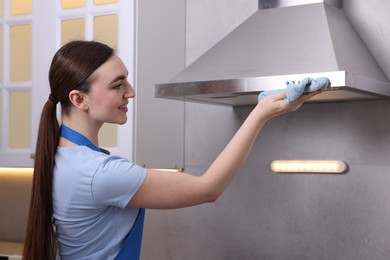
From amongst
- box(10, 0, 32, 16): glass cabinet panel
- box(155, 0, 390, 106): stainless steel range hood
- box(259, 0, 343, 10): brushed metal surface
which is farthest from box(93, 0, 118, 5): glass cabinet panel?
box(259, 0, 343, 10): brushed metal surface

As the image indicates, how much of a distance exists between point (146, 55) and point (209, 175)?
116 cm

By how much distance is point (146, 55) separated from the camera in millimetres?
2434

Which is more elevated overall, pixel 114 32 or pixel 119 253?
pixel 114 32

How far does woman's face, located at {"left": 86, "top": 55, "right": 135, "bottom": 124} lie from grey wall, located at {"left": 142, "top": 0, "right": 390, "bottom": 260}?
1.19 metres

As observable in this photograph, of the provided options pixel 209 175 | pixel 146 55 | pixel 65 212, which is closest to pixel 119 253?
pixel 65 212

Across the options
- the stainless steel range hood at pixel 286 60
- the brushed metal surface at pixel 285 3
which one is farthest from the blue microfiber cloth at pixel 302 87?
the brushed metal surface at pixel 285 3

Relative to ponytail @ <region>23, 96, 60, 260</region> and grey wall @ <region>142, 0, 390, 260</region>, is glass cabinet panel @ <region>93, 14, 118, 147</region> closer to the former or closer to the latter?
grey wall @ <region>142, 0, 390, 260</region>

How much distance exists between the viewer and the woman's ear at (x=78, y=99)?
1395 millimetres

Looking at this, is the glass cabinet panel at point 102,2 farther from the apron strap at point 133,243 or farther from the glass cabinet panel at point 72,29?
the apron strap at point 133,243

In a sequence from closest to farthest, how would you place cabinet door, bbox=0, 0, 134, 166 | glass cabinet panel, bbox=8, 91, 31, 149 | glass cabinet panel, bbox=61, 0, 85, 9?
1. cabinet door, bbox=0, 0, 134, 166
2. glass cabinet panel, bbox=61, 0, 85, 9
3. glass cabinet panel, bbox=8, 91, 31, 149

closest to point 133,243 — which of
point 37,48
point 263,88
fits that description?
point 263,88

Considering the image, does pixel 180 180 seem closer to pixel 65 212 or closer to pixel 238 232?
pixel 65 212

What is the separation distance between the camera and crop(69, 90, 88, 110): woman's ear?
140 cm

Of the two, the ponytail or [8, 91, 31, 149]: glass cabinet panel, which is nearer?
the ponytail
